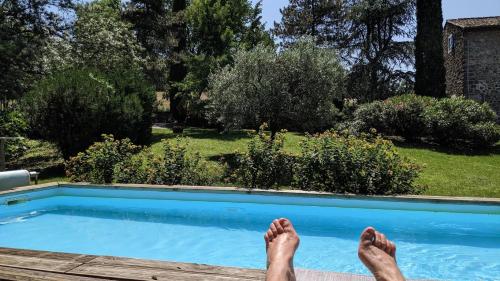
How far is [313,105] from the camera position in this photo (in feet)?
35.9

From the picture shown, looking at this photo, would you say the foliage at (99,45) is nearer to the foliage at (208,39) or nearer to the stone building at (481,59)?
the foliage at (208,39)

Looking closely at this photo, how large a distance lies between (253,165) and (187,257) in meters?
2.84

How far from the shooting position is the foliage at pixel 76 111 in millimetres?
11648

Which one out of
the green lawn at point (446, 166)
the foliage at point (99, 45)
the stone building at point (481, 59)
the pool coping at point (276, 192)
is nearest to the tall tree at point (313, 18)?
the stone building at point (481, 59)

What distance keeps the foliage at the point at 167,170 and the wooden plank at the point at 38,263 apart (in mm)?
5469

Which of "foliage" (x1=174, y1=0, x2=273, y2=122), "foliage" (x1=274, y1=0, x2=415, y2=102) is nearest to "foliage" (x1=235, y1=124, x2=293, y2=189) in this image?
"foliage" (x1=174, y1=0, x2=273, y2=122)

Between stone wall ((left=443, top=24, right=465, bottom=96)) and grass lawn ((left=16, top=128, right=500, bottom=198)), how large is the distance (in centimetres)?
1009

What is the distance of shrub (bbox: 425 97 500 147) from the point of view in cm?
1352

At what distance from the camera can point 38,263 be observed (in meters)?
3.22

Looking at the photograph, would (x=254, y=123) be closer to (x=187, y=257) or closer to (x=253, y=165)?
(x=253, y=165)

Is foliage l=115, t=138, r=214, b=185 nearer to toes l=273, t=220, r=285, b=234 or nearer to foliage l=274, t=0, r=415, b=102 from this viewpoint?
toes l=273, t=220, r=285, b=234

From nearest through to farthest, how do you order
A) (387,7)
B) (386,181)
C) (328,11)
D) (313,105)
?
(386,181) < (313,105) < (387,7) < (328,11)

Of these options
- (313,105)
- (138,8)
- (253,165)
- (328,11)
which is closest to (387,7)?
(328,11)

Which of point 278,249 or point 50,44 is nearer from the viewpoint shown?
point 278,249
